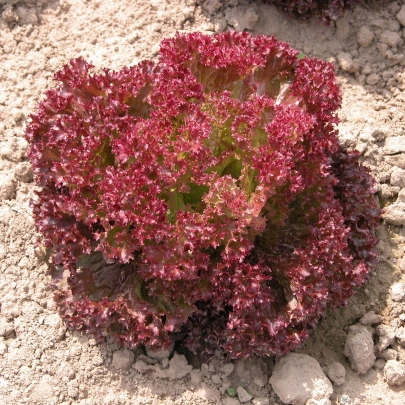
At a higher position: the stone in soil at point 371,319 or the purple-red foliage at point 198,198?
the purple-red foliage at point 198,198

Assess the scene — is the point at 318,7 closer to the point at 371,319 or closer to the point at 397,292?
the point at 397,292

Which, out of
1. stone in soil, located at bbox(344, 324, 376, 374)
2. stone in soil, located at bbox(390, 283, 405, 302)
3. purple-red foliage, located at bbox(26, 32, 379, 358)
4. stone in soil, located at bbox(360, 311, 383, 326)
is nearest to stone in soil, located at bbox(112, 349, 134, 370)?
purple-red foliage, located at bbox(26, 32, 379, 358)

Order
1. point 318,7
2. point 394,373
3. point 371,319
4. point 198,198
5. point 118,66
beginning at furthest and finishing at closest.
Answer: point 318,7
point 118,66
point 371,319
point 394,373
point 198,198

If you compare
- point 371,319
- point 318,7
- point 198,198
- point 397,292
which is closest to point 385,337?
point 371,319

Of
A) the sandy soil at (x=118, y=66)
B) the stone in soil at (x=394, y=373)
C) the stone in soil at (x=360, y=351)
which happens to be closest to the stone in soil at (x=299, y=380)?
the sandy soil at (x=118, y=66)

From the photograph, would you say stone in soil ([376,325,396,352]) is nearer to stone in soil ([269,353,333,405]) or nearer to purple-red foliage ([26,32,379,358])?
purple-red foliage ([26,32,379,358])

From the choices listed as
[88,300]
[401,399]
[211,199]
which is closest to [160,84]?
[211,199]

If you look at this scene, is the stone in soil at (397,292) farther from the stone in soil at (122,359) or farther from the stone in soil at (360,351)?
the stone in soil at (122,359)

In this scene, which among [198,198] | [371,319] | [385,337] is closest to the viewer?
[198,198]
